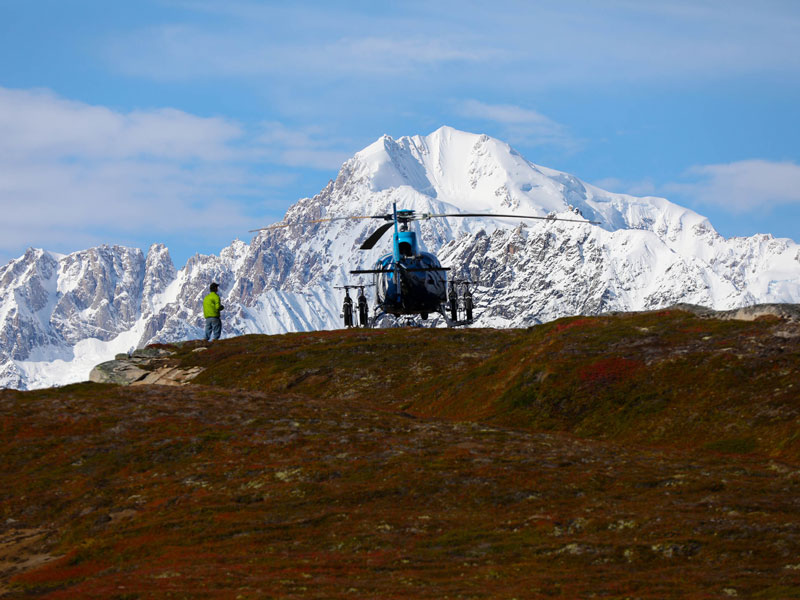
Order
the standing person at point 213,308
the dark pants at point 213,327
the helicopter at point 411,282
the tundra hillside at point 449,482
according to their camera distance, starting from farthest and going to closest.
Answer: the helicopter at point 411,282 → the dark pants at point 213,327 → the standing person at point 213,308 → the tundra hillside at point 449,482

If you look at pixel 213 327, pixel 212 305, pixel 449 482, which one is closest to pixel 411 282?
pixel 213 327

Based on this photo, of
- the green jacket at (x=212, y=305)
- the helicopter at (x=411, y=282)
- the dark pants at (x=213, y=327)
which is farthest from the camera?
the helicopter at (x=411, y=282)

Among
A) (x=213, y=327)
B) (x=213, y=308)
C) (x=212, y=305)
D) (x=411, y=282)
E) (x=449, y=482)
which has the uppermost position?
(x=411, y=282)

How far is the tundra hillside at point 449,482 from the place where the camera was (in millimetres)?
23141

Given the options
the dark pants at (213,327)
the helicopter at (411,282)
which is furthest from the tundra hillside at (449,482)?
the helicopter at (411,282)

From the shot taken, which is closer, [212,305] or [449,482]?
[449,482]

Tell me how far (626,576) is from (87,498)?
1646cm

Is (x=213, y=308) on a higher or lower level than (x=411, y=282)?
lower

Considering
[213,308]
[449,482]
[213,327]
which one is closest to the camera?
[449,482]

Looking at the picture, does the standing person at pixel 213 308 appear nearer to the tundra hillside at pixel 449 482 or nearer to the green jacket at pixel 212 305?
the green jacket at pixel 212 305

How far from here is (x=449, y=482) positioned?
30688mm

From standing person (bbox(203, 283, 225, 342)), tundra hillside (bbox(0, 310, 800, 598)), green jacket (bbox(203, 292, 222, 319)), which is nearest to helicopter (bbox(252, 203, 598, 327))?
standing person (bbox(203, 283, 225, 342))

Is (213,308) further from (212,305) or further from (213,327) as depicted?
(213,327)

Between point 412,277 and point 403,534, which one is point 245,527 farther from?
point 412,277
